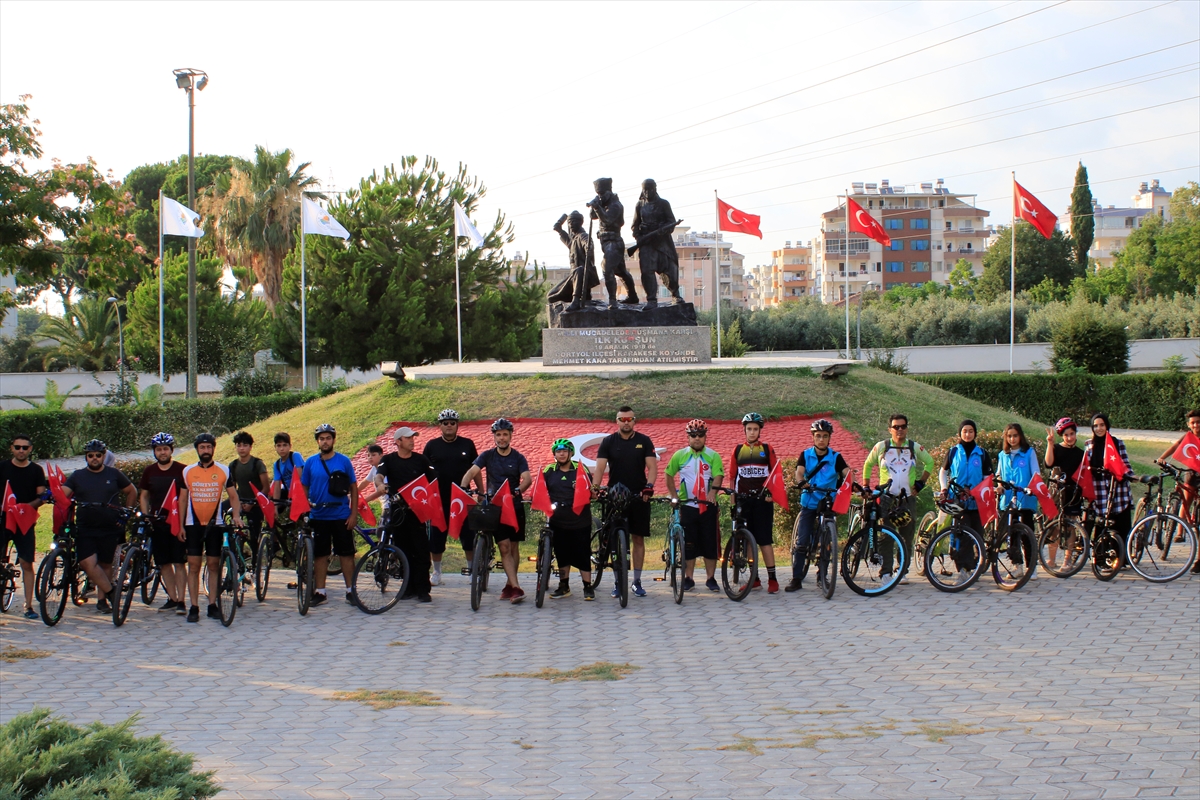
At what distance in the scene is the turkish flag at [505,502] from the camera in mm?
9594

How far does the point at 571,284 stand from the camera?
74.3ft

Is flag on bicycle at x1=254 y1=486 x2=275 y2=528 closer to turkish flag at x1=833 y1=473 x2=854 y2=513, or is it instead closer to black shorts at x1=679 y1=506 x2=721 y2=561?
black shorts at x1=679 y1=506 x2=721 y2=561

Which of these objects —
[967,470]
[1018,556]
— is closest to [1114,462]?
[1018,556]

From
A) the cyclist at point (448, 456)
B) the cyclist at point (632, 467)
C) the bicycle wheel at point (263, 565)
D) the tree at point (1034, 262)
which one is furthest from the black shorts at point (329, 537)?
the tree at point (1034, 262)

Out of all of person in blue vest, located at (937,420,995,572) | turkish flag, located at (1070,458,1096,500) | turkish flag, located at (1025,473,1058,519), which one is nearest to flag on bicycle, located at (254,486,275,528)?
person in blue vest, located at (937,420,995,572)

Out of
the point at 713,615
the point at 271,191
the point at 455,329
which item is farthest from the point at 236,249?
the point at 713,615

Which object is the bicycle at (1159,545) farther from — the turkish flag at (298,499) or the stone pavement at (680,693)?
the turkish flag at (298,499)

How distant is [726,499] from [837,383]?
6.43 meters

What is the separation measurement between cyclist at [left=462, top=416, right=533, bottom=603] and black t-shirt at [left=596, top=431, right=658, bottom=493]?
75 cm

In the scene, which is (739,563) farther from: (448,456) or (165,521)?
(165,521)

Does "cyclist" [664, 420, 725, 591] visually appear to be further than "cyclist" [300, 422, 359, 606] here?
Yes

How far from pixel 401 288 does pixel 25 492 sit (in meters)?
27.3

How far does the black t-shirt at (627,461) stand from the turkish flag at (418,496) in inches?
61.7

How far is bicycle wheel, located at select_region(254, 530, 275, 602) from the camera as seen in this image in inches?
393
